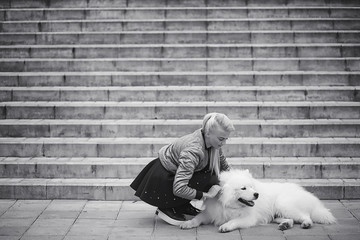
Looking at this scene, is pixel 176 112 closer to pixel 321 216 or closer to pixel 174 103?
pixel 174 103

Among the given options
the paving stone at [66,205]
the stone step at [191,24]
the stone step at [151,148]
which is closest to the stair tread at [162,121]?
the stone step at [151,148]

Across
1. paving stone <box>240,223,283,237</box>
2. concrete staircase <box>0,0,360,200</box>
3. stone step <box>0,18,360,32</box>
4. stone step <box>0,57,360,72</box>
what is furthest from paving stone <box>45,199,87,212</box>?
stone step <box>0,18,360,32</box>

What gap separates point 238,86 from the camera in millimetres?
8523

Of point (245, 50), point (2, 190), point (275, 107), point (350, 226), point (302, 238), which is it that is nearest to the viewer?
point (302, 238)

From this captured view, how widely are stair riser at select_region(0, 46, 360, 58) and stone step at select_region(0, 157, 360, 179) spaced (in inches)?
112

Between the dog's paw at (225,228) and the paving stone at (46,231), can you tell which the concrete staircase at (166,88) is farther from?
the dog's paw at (225,228)

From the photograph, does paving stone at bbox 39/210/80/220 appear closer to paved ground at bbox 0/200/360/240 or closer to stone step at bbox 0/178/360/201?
paved ground at bbox 0/200/360/240

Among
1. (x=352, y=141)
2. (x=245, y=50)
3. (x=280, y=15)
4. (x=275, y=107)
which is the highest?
(x=280, y=15)

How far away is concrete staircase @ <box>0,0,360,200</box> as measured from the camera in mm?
6805

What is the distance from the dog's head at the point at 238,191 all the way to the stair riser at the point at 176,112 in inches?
104

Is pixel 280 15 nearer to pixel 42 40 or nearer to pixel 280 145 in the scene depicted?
pixel 280 145

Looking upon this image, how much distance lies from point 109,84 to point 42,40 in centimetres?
201

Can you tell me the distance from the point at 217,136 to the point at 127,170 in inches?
82.8

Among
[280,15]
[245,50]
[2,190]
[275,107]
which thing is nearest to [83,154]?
[2,190]
